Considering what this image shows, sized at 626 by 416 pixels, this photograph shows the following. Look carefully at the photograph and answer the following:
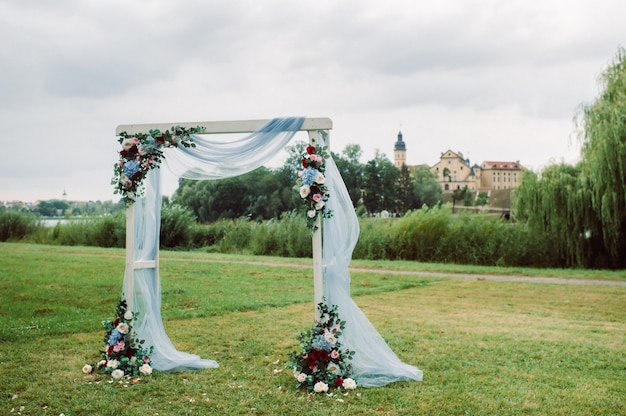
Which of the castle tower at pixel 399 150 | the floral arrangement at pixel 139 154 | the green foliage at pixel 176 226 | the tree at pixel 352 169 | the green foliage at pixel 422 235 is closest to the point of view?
the floral arrangement at pixel 139 154

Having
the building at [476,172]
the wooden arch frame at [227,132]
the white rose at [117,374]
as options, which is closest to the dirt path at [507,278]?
the wooden arch frame at [227,132]

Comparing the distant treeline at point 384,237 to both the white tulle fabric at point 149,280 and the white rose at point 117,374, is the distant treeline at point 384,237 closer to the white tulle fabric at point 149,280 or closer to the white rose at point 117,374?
the white tulle fabric at point 149,280

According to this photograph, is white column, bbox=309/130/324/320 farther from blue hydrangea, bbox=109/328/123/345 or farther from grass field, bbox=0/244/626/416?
blue hydrangea, bbox=109/328/123/345

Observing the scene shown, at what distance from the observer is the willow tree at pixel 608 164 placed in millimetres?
15609

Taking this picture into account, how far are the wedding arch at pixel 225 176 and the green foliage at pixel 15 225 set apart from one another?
23.4 metres

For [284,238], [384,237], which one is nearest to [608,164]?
[384,237]

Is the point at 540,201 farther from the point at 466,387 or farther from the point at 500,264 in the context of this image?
the point at 466,387

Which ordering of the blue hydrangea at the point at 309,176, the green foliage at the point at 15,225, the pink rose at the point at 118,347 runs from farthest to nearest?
the green foliage at the point at 15,225
the pink rose at the point at 118,347
the blue hydrangea at the point at 309,176

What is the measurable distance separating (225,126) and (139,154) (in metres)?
1.02

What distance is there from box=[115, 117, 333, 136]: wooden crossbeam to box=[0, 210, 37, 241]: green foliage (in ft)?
76.9

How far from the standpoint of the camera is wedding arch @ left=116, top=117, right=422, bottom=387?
5.94 metres

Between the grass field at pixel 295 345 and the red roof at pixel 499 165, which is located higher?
the red roof at pixel 499 165

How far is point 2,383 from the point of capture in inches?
220

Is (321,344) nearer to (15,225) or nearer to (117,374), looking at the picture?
(117,374)
